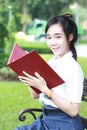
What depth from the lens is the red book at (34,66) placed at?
3449mm

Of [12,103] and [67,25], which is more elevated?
[67,25]

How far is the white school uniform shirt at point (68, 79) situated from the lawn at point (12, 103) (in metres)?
3.05

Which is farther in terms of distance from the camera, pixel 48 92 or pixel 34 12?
pixel 34 12

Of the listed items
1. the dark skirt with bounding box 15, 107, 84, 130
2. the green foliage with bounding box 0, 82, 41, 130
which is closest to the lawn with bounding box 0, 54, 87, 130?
the green foliage with bounding box 0, 82, 41, 130

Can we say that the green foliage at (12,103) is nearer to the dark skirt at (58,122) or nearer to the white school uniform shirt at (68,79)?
the dark skirt at (58,122)

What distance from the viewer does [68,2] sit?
171 feet

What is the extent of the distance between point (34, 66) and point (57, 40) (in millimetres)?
318

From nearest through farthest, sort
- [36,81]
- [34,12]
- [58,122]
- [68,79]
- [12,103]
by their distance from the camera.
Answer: [36,81] → [68,79] → [58,122] → [12,103] → [34,12]

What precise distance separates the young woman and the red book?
44 mm

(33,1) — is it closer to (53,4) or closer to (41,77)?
(53,4)

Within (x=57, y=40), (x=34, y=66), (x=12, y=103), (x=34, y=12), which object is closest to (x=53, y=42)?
(x=57, y=40)

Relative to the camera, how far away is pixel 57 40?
12.1 feet

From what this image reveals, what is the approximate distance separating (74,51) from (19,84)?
7.61 metres

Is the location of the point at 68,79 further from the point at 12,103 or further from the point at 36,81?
the point at 12,103
